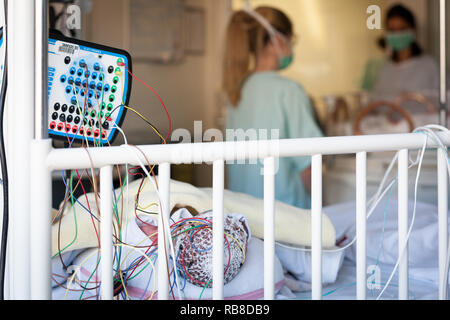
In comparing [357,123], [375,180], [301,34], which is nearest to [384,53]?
[301,34]

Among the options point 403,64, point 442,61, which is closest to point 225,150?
point 442,61

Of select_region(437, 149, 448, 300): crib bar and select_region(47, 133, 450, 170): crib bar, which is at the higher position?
select_region(47, 133, 450, 170): crib bar

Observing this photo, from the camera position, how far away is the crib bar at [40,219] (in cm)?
63

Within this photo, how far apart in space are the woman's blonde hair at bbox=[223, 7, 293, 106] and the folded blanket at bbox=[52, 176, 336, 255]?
84 centimetres

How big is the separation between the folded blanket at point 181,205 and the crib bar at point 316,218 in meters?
0.24

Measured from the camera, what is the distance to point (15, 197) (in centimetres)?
66

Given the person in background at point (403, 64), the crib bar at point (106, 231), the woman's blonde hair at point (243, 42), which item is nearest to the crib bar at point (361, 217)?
the crib bar at point (106, 231)

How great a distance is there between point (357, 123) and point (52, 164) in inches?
68.2

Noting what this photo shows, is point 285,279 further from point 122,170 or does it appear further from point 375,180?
point 375,180

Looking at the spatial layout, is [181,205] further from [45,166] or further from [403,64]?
[403,64]

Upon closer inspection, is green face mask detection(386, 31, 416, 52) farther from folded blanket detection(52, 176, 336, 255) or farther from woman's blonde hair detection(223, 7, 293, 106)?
folded blanket detection(52, 176, 336, 255)

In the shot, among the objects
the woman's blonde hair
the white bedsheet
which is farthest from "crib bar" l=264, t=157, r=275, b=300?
the woman's blonde hair

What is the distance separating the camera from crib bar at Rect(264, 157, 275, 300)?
704 mm

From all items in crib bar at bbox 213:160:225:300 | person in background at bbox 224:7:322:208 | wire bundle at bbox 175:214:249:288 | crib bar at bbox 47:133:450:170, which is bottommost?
wire bundle at bbox 175:214:249:288
